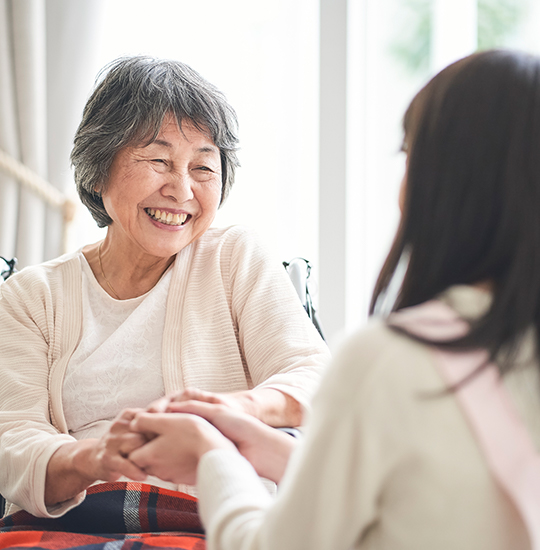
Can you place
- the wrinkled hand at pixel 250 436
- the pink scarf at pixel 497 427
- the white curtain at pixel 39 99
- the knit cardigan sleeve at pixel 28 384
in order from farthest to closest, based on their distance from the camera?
1. the white curtain at pixel 39 99
2. the knit cardigan sleeve at pixel 28 384
3. the wrinkled hand at pixel 250 436
4. the pink scarf at pixel 497 427

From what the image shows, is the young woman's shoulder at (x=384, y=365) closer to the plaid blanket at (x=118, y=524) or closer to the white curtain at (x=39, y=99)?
the plaid blanket at (x=118, y=524)

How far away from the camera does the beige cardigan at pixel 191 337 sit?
1184 millimetres

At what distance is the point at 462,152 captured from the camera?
61cm

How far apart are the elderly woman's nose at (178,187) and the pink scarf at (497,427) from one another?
2.88ft

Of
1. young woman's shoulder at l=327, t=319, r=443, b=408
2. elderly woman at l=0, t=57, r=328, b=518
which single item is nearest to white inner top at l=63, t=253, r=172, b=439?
elderly woman at l=0, t=57, r=328, b=518

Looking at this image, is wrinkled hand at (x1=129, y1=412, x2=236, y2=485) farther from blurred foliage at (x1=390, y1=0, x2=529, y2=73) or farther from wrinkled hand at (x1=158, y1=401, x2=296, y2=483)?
blurred foliage at (x1=390, y1=0, x2=529, y2=73)

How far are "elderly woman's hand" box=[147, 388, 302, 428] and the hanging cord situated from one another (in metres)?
1.50

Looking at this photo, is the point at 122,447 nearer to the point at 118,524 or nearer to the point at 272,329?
the point at 118,524

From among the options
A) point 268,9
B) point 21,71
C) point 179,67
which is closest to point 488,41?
point 268,9

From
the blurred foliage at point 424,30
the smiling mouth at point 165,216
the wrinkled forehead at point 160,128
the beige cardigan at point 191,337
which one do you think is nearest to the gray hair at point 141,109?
the wrinkled forehead at point 160,128

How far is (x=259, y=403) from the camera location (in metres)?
1.06

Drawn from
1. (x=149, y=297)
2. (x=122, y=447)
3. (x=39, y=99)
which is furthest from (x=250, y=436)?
(x=39, y=99)

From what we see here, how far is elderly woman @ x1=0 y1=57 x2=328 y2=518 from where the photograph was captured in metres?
1.25

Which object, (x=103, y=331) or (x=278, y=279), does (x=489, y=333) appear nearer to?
(x=278, y=279)
